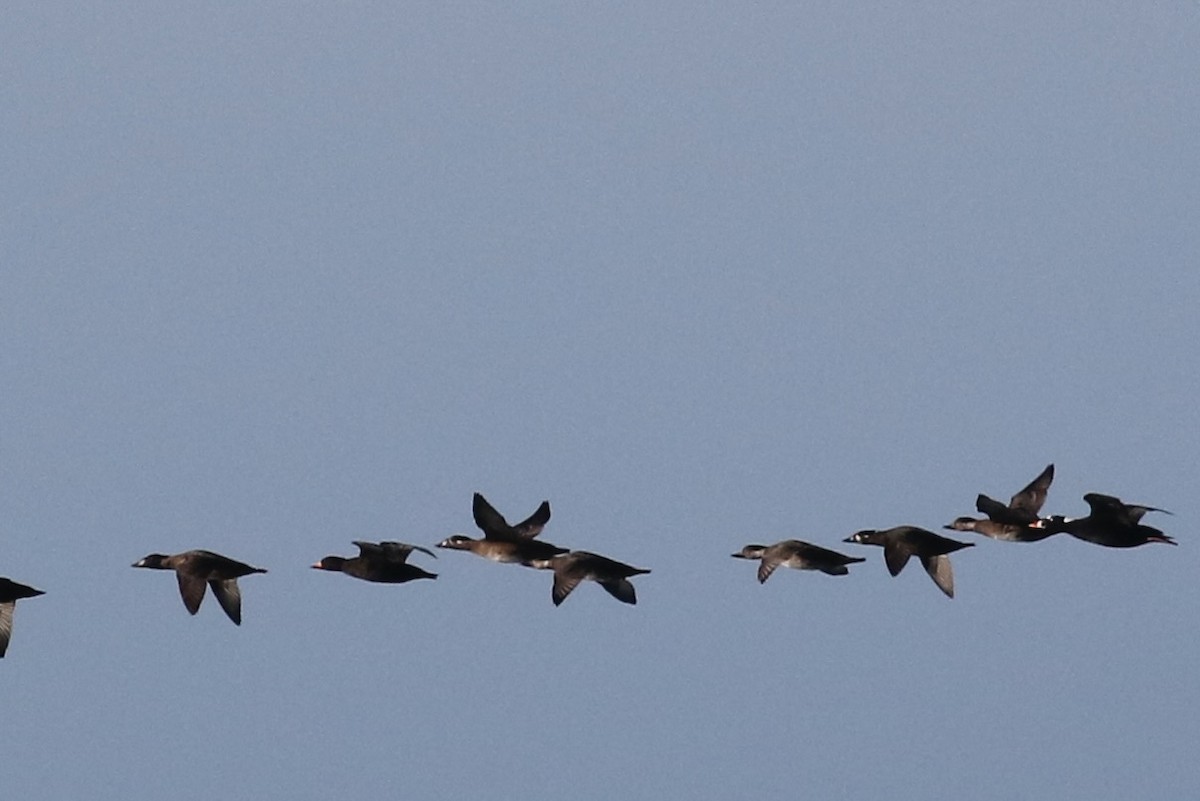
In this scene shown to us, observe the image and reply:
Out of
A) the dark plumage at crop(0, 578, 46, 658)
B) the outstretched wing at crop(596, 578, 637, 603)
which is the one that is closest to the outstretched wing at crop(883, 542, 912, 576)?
the outstretched wing at crop(596, 578, 637, 603)

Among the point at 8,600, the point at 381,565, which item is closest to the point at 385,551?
the point at 381,565

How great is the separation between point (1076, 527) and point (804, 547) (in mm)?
6124

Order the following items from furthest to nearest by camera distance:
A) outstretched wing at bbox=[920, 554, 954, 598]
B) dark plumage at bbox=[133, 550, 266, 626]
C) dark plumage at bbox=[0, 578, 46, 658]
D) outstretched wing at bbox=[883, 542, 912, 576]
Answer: outstretched wing at bbox=[920, 554, 954, 598], outstretched wing at bbox=[883, 542, 912, 576], dark plumage at bbox=[133, 550, 266, 626], dark plumage at bbox=[0, 578, 46, 658]

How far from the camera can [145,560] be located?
56250 millimetres

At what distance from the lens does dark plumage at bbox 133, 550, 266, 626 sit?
5262 cm

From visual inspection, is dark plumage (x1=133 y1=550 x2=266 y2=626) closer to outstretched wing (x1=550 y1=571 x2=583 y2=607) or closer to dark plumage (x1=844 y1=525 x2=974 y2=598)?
outstretched wing (x1=550 y1=571 x2=583 y2=607)

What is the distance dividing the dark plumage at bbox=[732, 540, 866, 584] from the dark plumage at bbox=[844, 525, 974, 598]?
121 cm

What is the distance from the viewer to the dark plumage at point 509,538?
5303 centimetres

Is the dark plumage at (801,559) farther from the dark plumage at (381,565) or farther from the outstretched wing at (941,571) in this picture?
the dark plumage at (381,565)

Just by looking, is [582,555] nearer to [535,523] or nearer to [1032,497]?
[535,523]

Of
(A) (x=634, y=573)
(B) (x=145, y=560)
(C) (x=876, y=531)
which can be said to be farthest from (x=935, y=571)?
(B) (x=145, y=560)

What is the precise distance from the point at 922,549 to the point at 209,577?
15.9 meters

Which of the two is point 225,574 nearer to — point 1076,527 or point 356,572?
point 356,572

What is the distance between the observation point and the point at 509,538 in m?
53.5
